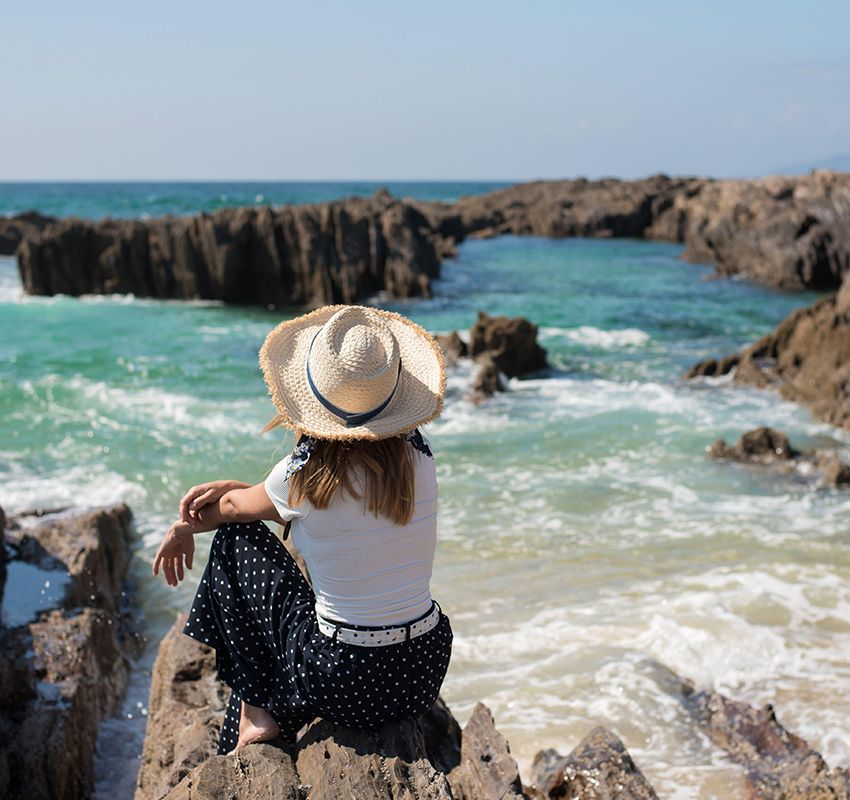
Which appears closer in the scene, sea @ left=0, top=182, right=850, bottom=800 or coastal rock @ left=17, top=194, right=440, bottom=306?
sea @ left=0, top=182, right=850, bottom=800

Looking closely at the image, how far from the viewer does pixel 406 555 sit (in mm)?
2910

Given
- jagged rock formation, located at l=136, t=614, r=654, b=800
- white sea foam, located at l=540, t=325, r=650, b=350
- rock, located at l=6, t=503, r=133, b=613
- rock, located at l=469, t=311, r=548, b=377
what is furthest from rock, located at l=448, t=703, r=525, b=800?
white sea foam, located at l=540, t=325, r=650, b=350

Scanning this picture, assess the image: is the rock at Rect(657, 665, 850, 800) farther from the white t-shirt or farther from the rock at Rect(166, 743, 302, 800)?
the rock at Rect(166, 743, 302, 800)

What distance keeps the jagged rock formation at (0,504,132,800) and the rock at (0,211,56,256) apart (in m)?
30.7

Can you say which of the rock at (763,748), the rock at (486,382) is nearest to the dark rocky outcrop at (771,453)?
the rock at (486,382)

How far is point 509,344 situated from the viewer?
1492 centimetres

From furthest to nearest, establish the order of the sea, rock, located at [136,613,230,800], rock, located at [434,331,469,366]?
rock, located at [434,331,469,366]
the sea
rock, located at [136,613,230,800]

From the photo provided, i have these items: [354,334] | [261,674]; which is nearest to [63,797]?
[261,674]

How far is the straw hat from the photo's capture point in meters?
2.76

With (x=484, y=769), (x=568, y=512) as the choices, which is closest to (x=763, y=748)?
(x=484, y=769)

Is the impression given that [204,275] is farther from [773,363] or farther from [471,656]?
[471,656]

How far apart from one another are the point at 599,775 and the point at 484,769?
2.09ft

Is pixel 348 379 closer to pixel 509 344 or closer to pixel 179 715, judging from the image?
pixel 179 715

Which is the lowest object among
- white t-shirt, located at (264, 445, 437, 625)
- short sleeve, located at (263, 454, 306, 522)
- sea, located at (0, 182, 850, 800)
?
sea, located at (0, 182, 850, 800)
